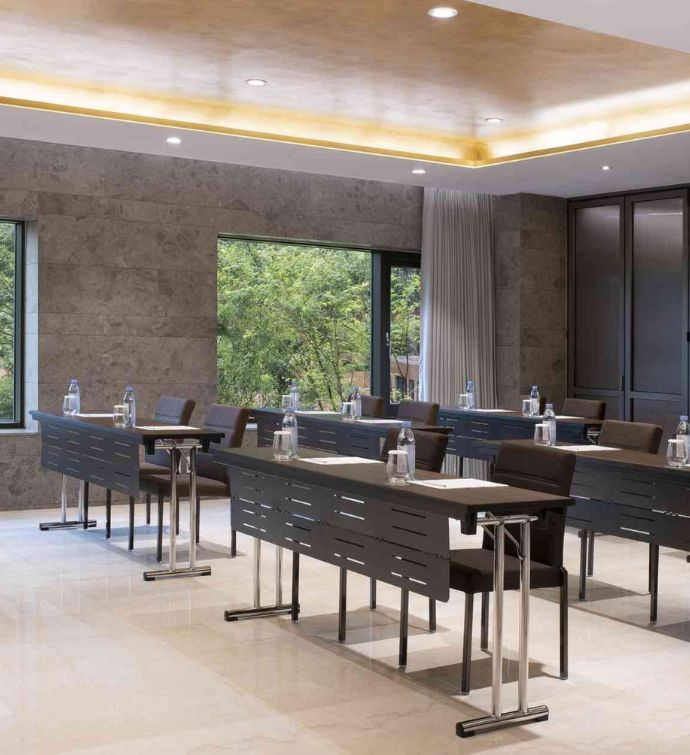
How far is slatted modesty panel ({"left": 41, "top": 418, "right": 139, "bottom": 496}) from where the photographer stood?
20.4 feet

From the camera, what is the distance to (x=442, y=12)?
17.9ft

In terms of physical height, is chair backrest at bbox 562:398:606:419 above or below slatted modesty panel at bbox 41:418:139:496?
above

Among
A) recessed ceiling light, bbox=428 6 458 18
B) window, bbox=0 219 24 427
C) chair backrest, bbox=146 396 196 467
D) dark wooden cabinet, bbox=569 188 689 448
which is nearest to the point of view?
recessed ceiling light, bbox=428 6 458 18

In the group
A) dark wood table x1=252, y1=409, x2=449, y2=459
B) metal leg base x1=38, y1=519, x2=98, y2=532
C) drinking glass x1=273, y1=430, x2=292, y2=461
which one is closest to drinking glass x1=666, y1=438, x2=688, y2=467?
drinking glass x1=273, y1=430, x2=292, y2=461

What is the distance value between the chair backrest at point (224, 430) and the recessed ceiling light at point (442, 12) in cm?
263

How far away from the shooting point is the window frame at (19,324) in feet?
28.4

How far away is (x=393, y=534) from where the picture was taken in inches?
159

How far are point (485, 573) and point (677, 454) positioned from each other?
5.01 feet

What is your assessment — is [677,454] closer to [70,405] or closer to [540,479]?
[540,479]

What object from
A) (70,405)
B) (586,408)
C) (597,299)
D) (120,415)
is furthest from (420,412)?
(597,299)

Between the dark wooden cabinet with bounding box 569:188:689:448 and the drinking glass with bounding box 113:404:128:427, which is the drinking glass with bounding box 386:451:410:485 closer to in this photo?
the drinking glass with bounding box 113:404:128:427

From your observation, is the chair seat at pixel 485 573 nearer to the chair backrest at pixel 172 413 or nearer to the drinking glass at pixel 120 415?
the drinking glass at pixel 120 415

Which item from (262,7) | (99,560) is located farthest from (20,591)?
(262,7)

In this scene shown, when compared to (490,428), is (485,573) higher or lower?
lower
